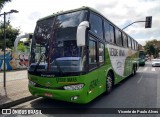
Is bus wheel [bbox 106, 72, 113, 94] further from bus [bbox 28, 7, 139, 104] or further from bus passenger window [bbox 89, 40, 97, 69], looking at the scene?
bus passenger window [bbox 89, 40, 97, 69]

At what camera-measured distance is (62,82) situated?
5688 mm

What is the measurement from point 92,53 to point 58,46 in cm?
115

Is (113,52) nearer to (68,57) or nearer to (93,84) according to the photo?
(93,84)

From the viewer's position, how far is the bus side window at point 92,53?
6.15 m

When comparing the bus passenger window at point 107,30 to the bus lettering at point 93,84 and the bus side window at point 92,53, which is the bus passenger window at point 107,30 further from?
the bus lettering at point 93,84

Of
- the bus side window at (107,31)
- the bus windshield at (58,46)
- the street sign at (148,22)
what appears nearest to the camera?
the bus windshield at (58,46)

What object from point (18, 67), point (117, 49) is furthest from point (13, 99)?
point (18, 67)

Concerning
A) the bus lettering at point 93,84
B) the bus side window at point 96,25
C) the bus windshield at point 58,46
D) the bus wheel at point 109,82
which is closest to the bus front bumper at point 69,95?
the bus lettering at point 93,84

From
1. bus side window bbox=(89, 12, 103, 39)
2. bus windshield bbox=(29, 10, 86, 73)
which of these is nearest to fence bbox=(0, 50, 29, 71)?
bus windshield bbox=(29, 10, 86, 73)

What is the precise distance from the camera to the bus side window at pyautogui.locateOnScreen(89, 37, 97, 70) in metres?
6.15

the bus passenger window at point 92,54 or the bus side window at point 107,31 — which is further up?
the bus side window at point 107,31

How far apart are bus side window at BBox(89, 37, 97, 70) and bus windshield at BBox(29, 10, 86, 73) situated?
0.51 m

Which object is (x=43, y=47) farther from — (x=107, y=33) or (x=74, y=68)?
(x=107, y=33)

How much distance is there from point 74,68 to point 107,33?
328 cm
